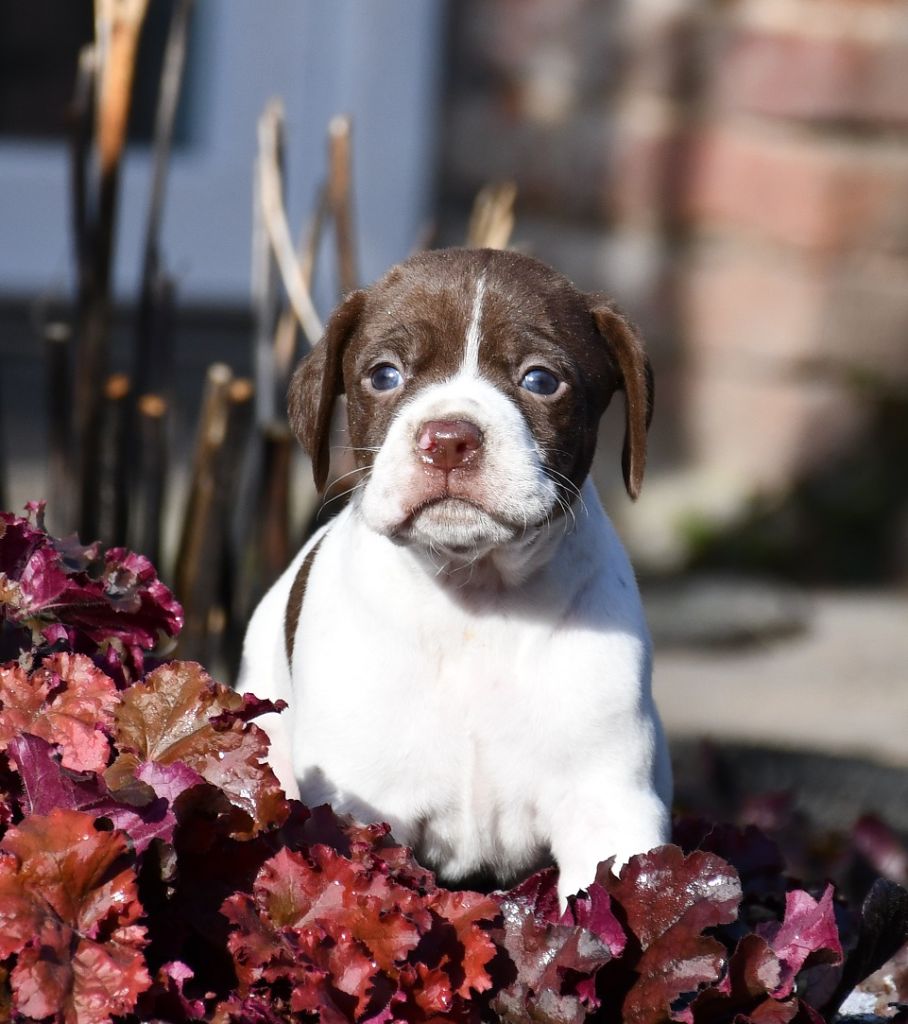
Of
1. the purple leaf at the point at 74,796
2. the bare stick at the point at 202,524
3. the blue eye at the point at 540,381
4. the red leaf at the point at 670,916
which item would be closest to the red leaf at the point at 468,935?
the red leaf at the point at 670,916

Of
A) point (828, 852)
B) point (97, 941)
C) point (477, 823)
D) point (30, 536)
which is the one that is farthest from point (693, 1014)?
point (828, 852)

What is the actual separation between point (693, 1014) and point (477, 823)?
60 cm

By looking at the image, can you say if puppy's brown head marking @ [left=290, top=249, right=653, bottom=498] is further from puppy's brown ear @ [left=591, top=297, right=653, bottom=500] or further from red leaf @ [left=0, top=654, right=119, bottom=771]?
red leaf @ [left=0, top=654, right=119, bottom=771]

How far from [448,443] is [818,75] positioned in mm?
4617

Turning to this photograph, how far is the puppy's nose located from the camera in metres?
2.62

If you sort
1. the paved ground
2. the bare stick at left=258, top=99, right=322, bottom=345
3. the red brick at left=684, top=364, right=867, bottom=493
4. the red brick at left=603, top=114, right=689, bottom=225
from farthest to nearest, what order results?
the red brick at left=684, top=364, right=867, bottom=493, the red brick at left=603, top=114, right=689, bottom=225, the paved ground, the bare stick at left=258, top=99, right=322, bottom=345

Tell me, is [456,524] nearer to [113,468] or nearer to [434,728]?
[434,728]

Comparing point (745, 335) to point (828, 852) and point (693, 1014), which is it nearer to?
point (828, 852)

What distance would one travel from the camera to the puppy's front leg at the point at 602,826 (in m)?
2.75

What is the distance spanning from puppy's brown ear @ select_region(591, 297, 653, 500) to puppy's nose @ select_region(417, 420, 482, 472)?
0.46 meters

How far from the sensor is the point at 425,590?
114 inches

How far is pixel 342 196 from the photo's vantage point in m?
4.18

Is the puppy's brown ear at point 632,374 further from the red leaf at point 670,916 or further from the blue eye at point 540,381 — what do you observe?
the red leaf at point 670,916

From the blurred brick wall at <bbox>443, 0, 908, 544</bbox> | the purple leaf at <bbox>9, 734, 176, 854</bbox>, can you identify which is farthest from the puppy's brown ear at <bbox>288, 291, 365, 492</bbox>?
the blurred brick wall at <bbox>443, 0, 908, 544</bbox>
